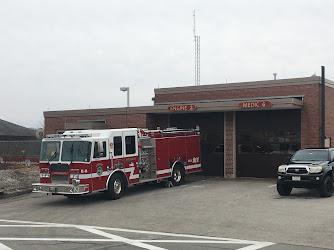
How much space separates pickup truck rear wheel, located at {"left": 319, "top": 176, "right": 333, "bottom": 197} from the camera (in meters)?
16.3

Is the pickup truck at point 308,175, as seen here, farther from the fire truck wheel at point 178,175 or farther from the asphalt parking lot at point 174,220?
the fire truck wheel at point 178,175

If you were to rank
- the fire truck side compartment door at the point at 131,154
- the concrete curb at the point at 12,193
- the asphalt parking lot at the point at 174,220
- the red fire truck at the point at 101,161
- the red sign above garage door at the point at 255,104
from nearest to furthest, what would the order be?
1. the asphalt parking lot at the point at 174,220
2. the red fire truck at the point at 101,161
3. the fire truck side compartment door at the point at 131,154
4. the concrete curb at the point at 12,193
5. the red sign above garage door at the point at 255,104

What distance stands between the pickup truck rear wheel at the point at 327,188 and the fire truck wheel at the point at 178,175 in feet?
23.3

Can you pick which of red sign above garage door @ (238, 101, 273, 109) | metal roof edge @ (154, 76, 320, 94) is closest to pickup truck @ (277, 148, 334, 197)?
red sign above garage door @ (238, 101, 273, 109)

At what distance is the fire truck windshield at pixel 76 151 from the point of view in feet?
53.8

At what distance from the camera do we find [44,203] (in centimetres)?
1716

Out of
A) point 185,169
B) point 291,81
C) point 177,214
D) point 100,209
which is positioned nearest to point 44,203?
point 100,209

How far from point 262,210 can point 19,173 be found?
13.4 meters

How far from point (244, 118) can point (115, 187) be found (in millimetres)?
10032

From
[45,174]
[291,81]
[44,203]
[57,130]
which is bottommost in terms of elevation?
[44,203]

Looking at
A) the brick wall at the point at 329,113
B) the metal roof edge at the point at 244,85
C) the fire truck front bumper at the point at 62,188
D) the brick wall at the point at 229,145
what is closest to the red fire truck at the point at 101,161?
the fire truck front bumper at the point at 62,188

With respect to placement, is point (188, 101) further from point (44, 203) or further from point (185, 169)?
point (44, 203)

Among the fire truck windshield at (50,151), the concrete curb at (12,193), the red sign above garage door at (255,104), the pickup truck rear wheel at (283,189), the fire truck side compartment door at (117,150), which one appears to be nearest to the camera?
the fire truck windshield at (50,151)

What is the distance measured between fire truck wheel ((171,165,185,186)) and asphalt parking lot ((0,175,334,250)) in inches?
69.0
